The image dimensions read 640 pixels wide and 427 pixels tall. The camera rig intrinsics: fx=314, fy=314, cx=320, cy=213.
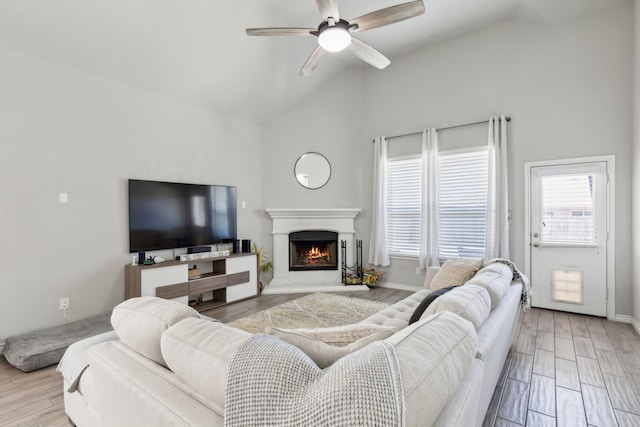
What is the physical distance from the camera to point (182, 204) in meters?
4.22

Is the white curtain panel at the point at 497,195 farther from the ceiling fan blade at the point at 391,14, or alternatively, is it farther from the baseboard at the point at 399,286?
the ceiling fan blade at the point at 391,14

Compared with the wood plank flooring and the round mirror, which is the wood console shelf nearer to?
the round mirror

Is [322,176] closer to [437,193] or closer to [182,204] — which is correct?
[437,193]

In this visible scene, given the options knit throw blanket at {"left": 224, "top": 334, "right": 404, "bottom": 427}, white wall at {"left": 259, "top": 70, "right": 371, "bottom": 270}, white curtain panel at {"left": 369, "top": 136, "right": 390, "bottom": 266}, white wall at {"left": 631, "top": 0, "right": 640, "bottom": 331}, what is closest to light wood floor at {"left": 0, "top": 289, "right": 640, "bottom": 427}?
white wall at {"left": 631, "top": 0, "right": 640, "bottom": 331}

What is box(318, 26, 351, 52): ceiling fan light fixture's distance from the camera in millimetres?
2750

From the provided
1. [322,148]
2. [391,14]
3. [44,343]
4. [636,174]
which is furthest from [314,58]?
[636,174]

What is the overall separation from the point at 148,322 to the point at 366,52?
3.11 m

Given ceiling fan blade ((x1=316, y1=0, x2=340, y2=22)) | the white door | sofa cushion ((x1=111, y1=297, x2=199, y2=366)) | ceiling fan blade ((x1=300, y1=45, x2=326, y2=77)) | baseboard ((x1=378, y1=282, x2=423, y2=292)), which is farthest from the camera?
baseboard ((x1=378, y1=282, x2=423, y2=292))

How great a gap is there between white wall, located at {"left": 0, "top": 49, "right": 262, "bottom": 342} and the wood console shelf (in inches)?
14.9

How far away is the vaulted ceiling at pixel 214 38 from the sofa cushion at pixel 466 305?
12.1ft

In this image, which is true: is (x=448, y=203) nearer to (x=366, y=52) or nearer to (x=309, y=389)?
(x=366, y=52)

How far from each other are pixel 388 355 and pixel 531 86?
490 cm

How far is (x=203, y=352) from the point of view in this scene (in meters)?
1.00

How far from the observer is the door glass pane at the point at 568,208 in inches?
155
